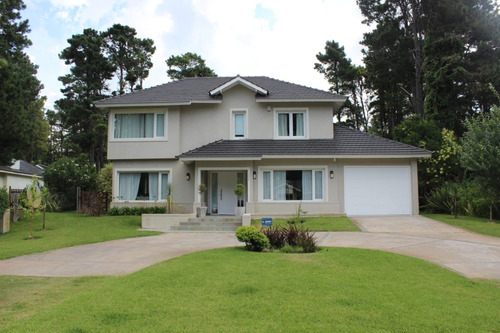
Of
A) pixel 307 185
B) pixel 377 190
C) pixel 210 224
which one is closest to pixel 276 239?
pixel 210 224

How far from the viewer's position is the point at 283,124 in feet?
66.5

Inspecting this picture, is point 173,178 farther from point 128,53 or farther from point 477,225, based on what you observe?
point 128,53

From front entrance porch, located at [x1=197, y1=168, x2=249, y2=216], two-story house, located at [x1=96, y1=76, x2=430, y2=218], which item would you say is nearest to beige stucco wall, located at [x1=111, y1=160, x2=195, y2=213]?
two-story house, located at [x1=96, y1=76, x2=430, y2=218]

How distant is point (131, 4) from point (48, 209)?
14932 millimetres

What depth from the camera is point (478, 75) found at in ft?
91.5

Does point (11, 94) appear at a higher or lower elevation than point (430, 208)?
higher

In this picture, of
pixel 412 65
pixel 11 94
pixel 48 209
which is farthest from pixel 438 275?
pixel 412 65

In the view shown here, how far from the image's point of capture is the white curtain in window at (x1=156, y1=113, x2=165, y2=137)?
66.1 feet

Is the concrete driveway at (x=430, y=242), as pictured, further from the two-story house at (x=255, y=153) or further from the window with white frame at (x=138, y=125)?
the window with white frame at (x=138, y=125)

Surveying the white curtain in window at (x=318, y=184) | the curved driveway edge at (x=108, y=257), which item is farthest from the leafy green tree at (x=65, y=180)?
the white curtain in window at (x=318, y=184)

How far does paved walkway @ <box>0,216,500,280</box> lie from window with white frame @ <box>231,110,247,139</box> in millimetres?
7518

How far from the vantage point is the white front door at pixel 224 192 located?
64.7 ft

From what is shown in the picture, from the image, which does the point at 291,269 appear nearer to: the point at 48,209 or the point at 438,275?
the point at 438,275

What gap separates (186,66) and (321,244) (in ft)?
102
